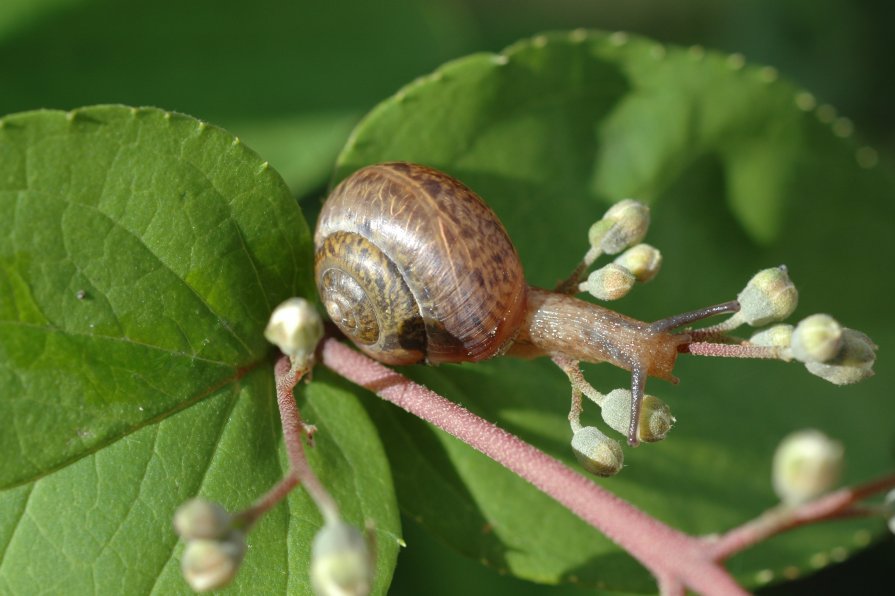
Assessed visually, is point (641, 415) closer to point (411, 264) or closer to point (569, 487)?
point (569, 487)

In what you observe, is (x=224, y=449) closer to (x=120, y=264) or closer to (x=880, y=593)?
(x=120, y=264)

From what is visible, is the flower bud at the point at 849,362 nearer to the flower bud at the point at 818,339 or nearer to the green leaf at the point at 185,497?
the flower bud at the point at 818,339

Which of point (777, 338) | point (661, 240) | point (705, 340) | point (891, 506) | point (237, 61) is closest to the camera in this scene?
point (891, 506)

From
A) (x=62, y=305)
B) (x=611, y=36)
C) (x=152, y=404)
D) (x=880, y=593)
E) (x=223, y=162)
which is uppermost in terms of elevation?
(x=611, y=36)

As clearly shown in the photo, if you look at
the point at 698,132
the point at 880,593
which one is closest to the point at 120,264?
the point at 698,132

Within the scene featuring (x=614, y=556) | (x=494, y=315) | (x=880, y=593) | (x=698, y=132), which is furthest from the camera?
(x=880, y=593)

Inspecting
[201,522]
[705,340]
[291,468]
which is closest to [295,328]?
[291,468]

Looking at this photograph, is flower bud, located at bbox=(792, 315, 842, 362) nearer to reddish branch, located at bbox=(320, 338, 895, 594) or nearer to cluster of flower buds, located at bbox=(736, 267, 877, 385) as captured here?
cluster of flower buds, located at bbox=(736, 267, 877, 385)
